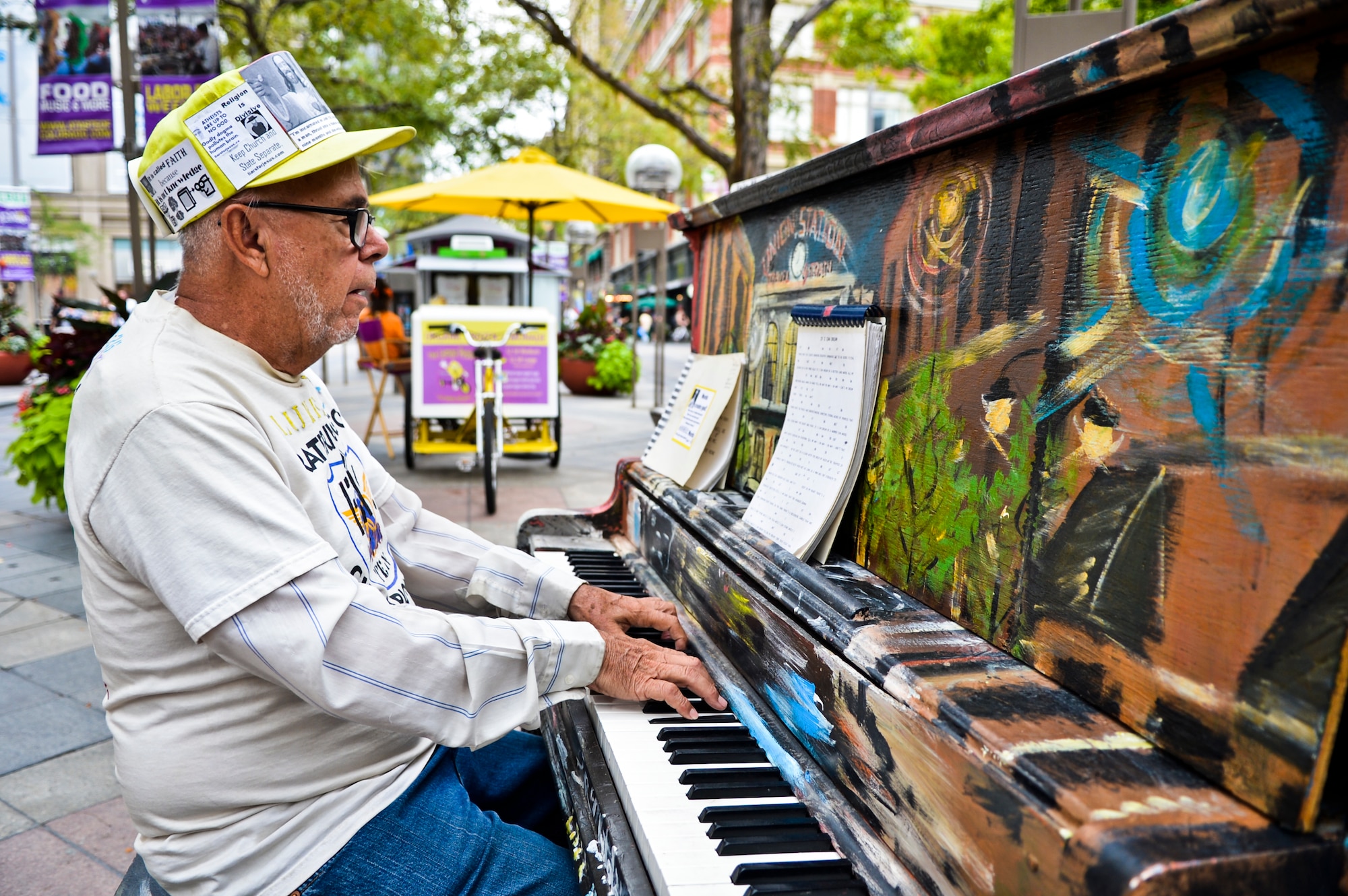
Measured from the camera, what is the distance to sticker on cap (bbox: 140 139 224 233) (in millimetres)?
1558

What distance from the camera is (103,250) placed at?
4125cm

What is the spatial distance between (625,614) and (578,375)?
13426 millimetres

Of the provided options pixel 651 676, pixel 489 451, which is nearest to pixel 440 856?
pixel 651 676

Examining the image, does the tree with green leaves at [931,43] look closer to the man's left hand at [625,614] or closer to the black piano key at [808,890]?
the man's left hand at [625,614]

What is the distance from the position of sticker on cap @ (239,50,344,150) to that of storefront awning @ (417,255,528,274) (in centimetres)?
1783

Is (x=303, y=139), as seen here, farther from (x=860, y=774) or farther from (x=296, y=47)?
(x=296, y=47)

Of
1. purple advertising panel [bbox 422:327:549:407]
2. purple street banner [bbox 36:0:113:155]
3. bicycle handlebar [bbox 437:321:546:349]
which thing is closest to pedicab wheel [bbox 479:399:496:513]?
bicycle handlebar [bbox 437:321:546:349]

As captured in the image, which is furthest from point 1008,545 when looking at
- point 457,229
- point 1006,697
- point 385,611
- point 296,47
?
point 296,47

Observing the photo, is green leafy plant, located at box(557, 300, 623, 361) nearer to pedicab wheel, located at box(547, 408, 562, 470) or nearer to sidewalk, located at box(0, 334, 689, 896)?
pedicab wheel, located at box(547, 408, 562, 470)

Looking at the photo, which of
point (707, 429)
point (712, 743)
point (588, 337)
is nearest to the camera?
point (712, 743)

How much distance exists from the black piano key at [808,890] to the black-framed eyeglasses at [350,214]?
4.38 ft

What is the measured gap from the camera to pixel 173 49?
672cm

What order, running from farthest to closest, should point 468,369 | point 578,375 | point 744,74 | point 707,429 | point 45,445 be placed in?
point 578,375, point 744,74, point 468,369, point 45,445, point 707,429

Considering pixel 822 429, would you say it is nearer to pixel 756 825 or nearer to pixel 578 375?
pixel 756 825
